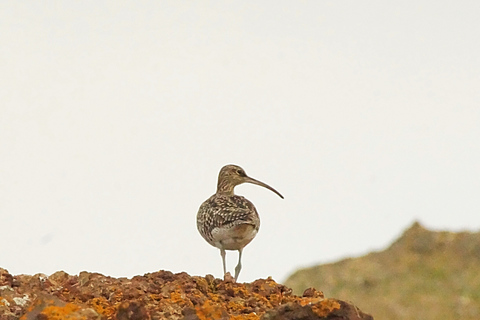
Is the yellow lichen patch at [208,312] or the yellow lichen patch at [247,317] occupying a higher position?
the yellow lichen patch at [247,317]

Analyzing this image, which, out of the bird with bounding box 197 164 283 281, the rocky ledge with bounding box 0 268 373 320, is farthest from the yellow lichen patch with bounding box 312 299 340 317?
the bird with bounding box 197 164 283 281

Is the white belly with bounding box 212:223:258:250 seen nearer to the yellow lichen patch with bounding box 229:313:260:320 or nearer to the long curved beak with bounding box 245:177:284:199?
the long curved beak with bounding box 245:177:284:199

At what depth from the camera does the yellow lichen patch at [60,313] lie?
4.10 metres

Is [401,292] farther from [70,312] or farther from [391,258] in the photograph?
[70,312]

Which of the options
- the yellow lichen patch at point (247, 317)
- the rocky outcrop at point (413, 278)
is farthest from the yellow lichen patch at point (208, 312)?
the rocky outcrop at point (413, 278)

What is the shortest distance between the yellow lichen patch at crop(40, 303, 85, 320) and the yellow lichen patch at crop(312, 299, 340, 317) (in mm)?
1274

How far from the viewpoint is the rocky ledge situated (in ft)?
13.8

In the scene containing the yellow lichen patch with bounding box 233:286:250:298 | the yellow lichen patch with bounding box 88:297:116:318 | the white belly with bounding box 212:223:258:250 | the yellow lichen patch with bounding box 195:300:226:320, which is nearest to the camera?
the yellow lichen patch with bounding box 195:300:226:320

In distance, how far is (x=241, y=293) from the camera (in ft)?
17.1

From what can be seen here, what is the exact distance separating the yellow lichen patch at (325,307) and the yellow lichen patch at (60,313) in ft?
4.18

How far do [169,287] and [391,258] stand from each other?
1846 centimetres

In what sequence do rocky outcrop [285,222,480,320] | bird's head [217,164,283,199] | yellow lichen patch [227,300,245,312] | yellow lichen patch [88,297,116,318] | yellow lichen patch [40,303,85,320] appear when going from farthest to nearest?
→ rocky outcrop [285,222,480,320] < bird's head [217,164,283,199] < yellow lichen patch [227,300,245,312] < yellow lichen patch [88,297,116,318] < yellow lichen patch [40,303,85,320]

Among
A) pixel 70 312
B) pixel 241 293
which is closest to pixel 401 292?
pixel 241 293

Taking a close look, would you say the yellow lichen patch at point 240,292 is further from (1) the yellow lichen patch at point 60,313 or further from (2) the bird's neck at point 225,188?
(2) the bird's neck at point 225,188
